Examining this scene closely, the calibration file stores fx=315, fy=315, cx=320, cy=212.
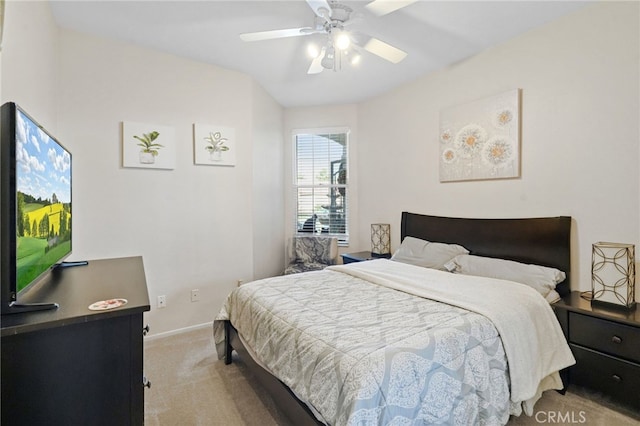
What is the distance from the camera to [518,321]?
5.80 feet

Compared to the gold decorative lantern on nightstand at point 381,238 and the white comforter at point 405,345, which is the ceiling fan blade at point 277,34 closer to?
the white comforter at point 405,345

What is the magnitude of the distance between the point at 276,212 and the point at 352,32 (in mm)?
2518

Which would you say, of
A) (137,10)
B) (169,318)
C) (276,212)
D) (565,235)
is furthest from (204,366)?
(565,235)

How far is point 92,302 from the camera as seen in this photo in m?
1.21

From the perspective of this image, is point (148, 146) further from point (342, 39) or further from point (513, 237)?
point (513, 237)

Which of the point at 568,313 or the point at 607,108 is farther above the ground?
the point at 607,108

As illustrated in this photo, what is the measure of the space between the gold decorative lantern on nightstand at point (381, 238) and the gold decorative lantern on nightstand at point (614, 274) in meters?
2.03

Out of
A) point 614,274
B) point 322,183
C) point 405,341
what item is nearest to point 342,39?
point 405,341

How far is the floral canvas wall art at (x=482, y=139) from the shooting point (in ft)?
8.87

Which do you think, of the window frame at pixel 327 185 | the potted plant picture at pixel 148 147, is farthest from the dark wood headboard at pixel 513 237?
the potted plant picture at pixel 148 147

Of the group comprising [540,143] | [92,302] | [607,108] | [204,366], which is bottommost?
[204,366]

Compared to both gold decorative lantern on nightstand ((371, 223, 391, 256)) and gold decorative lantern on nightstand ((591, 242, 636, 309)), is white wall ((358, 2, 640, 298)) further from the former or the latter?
gold decorative lantern on nightstand ((371, 223, 391, 256))

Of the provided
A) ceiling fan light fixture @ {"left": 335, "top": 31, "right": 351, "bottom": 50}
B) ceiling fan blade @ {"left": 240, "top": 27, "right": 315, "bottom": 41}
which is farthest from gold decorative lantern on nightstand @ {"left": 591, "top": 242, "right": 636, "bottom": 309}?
ceiling fan blade @ {"left": 240, "top": 27, "right": 315, "bottom": 41}

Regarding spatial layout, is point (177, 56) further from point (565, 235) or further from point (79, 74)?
point (565, 235)
